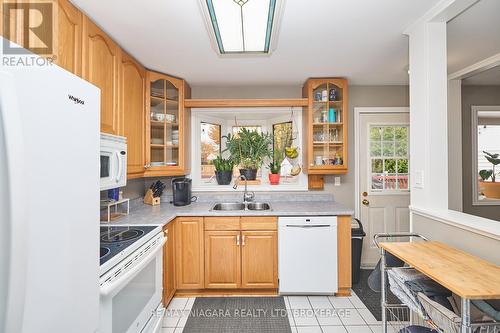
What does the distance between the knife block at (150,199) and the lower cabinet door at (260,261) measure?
3.47 feet

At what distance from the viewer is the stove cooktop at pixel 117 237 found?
1262 mm

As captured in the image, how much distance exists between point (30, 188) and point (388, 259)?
6.22 ft

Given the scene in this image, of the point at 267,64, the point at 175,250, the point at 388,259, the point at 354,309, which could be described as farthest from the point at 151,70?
the point at 354,309

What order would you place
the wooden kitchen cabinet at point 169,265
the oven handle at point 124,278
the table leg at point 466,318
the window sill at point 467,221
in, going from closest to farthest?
the table leg at point 466,318
the oven handle at point 124,278
the window sill at point 467,221
the wooden kitchen cabinet at point 169,265

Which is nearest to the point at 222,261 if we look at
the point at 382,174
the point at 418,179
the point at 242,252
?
the point at 242,252

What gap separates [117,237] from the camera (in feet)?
5.04

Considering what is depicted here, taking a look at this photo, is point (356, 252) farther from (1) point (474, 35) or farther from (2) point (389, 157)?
(1) point (474, 35)

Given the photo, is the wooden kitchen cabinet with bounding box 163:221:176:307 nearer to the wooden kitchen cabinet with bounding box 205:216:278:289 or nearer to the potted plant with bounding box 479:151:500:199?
the wooden kitchen cabinet with bounding box 205:216:278:289

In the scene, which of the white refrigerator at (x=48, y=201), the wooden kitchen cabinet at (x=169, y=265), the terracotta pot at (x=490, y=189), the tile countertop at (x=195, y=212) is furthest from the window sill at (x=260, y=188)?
the terracotta pot at (x=490, y=189)

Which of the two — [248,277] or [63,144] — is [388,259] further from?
[63,144]

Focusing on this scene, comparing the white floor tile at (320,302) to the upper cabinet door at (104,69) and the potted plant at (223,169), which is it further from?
the upper cabinet door at (104,69)

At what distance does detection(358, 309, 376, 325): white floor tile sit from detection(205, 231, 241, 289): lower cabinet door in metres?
1.13

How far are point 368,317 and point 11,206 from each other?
2485 mm

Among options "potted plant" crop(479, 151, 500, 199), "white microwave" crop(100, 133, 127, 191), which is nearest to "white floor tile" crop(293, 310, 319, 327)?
"white microwave" crop(100, 133, 127, 191)
